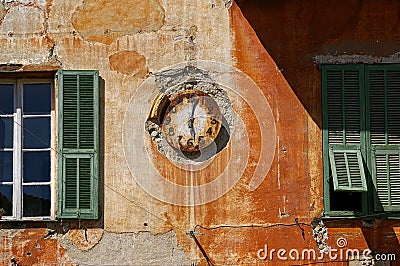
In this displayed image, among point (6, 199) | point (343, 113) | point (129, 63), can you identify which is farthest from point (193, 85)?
point (6, 199)

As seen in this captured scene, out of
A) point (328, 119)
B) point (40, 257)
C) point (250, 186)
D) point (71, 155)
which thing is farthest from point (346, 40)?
point (40, 257)

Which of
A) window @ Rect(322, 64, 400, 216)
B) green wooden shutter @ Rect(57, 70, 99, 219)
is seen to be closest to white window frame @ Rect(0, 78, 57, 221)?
green wooden shutter @ Rect(57, 70, 99, 219)

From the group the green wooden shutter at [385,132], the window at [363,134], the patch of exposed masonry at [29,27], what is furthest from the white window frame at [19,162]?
the green wooden shutter at [385,132]

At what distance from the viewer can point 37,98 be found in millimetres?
10227

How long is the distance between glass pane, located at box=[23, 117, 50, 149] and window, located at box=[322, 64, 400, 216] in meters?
2.84

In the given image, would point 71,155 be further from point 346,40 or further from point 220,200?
point 346,40

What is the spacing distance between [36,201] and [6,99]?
1.11 m

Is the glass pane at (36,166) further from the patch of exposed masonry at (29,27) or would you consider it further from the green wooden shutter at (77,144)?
the patch of exposed masonry at (29,27)

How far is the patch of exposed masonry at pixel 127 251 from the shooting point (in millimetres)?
9875

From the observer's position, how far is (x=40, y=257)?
389 inches

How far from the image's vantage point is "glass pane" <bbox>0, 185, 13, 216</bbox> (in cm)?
1005

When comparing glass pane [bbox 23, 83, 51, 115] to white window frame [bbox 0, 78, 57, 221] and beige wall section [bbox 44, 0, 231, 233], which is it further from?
beige wall section [bbox 44, 0, 231, 233]

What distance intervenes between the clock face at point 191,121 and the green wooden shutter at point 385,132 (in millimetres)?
1584

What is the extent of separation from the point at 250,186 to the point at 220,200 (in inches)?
13.2
